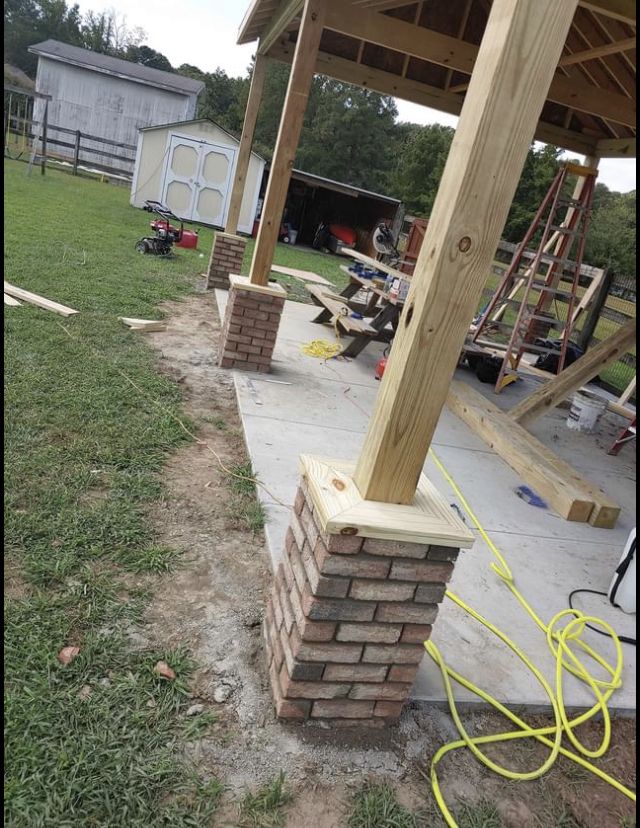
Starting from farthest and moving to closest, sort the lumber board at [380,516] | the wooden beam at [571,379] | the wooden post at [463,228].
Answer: the wooden beam at [571,379], the lumber board at [380,516], the wooden post at [463,228]

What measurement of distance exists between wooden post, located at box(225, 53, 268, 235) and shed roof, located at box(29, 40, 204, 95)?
22.2 metres

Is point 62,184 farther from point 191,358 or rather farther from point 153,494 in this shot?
point 153,494

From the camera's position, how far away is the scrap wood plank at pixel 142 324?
6523 mm

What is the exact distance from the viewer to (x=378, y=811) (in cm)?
196

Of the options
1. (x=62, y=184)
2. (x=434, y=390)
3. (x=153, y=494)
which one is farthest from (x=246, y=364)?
(x=62, y=184)

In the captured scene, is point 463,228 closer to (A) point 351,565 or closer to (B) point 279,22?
(A) point 351,565

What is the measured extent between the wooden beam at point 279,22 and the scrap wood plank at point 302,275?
18.5ft

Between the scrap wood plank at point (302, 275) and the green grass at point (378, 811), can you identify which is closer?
the green grass at point (378, 811)

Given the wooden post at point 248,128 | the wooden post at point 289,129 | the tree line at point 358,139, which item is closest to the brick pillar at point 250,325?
the wooden post at point 289,129

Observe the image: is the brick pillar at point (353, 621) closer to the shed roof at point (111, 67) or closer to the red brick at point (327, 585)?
the red brick at point (327, 585)

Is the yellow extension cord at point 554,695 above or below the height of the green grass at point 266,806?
above

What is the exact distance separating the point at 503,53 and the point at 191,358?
480 cm

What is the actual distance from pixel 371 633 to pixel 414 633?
171 millimetres

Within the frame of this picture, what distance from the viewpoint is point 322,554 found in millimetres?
2029
